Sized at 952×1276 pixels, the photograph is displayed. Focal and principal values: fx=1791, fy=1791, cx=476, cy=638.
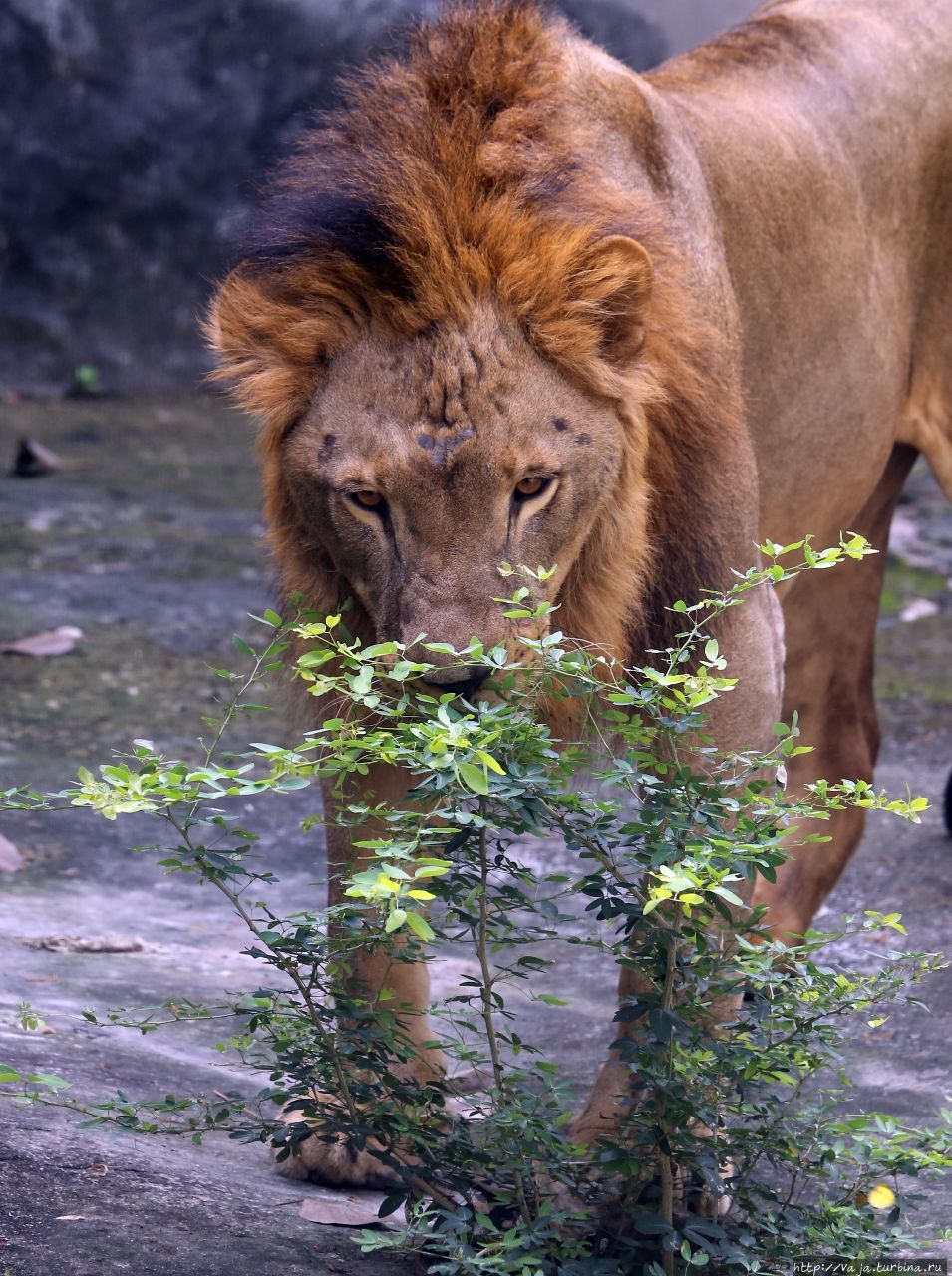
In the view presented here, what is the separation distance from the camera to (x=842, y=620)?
15.0 feet

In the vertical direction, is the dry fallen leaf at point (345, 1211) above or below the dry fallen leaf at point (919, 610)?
above

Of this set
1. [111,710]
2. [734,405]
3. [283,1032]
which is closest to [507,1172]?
[283,1032]

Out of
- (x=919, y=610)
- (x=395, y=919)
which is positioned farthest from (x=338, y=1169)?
(x=919, y=610)

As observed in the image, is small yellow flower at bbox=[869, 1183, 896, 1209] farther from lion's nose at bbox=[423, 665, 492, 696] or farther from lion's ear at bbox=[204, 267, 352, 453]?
lion's ear at bbox=[204, 267, 352, 453]

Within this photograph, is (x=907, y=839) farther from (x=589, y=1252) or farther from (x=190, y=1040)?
(x=589, y=1252)

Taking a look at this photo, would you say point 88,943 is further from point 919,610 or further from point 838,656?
point 919,610

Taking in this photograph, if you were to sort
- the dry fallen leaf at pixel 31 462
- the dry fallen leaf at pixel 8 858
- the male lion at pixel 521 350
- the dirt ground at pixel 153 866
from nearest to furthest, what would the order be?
the dirt ground at pixel 153 866 → the male lion at pixel 521 350 → the dry fallen leaf at pixel 8 858 → the dry fallen leaf at pixel 31 462

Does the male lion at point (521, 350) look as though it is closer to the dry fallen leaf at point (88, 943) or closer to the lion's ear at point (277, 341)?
the lion's ear at point (277, 341)

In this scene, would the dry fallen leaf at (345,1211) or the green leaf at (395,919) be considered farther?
the dry fallen leaf at (345,1211)

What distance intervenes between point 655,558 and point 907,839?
7.52 ft

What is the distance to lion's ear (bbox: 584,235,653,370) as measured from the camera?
2707 millimetres

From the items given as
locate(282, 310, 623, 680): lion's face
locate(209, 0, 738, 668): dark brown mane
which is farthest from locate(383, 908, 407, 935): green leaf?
locate(209, 0, 738, 668): dark brown mane

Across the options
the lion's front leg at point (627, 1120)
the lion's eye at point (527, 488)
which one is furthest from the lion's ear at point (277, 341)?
the lion's front leg at point (627, 1120)

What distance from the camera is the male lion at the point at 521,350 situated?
2.59 meters
